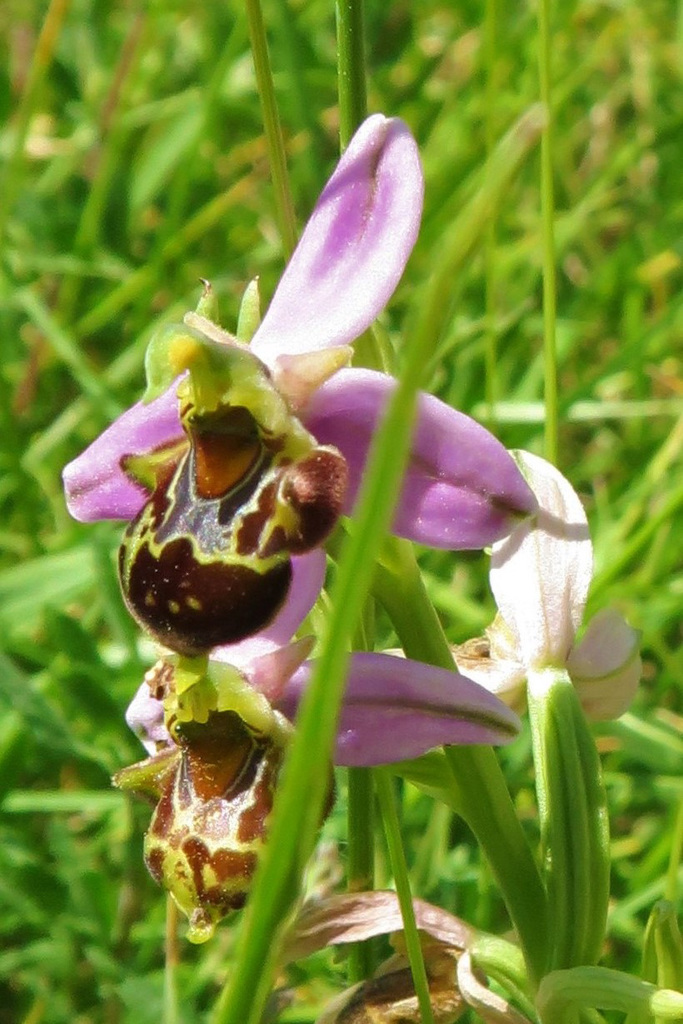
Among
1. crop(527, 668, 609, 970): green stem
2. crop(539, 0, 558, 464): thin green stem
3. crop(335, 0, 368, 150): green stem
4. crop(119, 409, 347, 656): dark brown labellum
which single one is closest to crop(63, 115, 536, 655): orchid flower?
crop(119, 409, 347, 656): dark brown labellum

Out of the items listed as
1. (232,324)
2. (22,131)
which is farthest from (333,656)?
(232,324)

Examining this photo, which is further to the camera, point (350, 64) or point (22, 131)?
point (22, 131)

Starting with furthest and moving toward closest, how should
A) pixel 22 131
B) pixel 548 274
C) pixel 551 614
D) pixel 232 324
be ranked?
pixel 232 324, pixel 22 131, pixel 548 274, pixel 551 614

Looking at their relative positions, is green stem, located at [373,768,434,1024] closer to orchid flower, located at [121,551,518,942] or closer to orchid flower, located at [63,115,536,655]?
orchid flower, located at [121,551,518,942]

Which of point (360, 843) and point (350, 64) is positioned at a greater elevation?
point (350, 64)

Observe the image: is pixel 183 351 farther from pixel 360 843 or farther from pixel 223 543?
pixel 360 843
